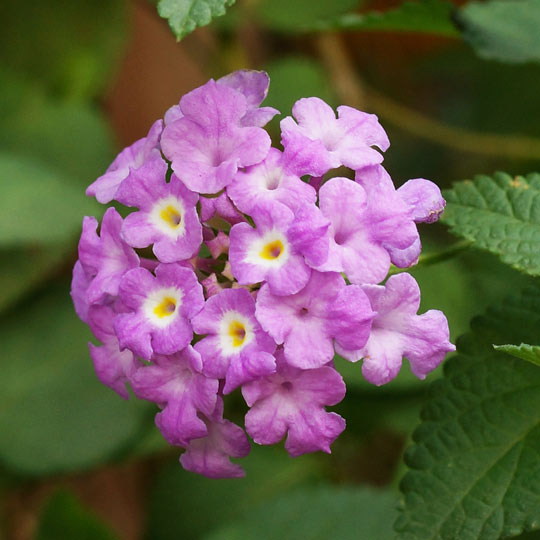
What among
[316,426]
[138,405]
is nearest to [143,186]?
[316,426]

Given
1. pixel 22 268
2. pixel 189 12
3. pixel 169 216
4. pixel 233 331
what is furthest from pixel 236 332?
pixel 22 268

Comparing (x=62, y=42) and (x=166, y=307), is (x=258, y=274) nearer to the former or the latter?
(x=166, y=307)

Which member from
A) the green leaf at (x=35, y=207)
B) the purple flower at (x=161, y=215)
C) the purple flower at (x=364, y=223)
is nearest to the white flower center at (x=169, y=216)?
the purple flower at (x=161, y=215)

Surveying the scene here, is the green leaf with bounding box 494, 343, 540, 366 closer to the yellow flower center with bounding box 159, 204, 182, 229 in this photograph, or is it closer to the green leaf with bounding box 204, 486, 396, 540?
the yellow flower center with bounding box 159, 204, 182, 229

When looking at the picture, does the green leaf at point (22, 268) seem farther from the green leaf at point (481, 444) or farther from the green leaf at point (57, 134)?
the green leaf at point (481, 444)

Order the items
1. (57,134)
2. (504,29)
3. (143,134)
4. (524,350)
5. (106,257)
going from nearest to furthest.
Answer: (524,350), (106,257), (504,29), (57,134), (143,134)
